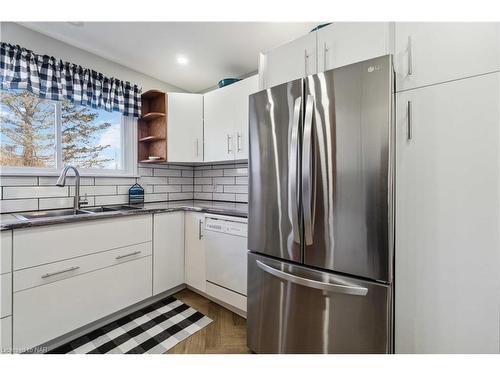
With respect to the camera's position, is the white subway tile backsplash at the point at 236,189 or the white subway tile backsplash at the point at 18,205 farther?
the white subway tile backsplash at the point at 236,189

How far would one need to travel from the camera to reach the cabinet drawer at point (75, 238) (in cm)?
137

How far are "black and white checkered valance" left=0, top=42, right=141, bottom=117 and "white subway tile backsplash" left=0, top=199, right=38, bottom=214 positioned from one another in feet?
2.69

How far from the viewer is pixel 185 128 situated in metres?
2.48

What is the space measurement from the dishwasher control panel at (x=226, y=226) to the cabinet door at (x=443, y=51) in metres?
1.35

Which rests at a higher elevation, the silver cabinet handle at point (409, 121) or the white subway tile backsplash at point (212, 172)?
the silver cabinet handle at point (409, 121)

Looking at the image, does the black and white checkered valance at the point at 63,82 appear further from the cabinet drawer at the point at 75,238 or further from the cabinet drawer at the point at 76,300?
the cabinet drawer at the point at 76,300

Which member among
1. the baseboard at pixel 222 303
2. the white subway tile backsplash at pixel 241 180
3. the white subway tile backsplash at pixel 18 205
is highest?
the white subway tile backsplash at pixel 241 180

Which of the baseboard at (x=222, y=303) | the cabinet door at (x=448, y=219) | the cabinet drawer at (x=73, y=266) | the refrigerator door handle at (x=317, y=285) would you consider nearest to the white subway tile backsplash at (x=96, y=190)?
the cabinet drawer at (x=73, y=266)

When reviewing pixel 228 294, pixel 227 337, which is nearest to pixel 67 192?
pixel 228 294

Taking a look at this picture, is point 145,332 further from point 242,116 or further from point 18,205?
point 242,116

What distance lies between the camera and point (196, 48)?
2.08m

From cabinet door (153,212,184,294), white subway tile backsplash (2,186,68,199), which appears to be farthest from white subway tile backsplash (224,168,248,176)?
white subway tile backsplash (2,186,68,199)

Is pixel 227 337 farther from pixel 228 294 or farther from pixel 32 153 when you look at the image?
pixel 32 153
